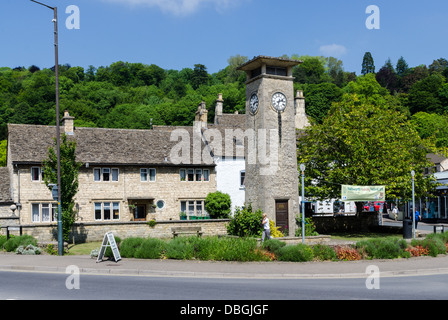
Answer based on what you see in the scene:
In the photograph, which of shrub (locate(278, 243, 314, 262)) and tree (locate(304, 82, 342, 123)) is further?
tree (locate(304, 82, 342, 123))

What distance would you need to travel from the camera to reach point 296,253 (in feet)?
60.5

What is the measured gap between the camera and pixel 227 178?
42375 millimetres

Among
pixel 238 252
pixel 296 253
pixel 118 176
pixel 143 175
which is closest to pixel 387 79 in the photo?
pixel 143 175

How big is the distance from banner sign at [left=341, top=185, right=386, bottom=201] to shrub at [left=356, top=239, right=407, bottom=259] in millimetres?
7573

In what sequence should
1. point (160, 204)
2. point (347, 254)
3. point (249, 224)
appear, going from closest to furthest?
point (347, 254) → point (249, 224) → point (160, 204)

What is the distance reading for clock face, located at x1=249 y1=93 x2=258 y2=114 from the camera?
2708 cm

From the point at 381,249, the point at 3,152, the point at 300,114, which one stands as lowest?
the point at 381,249

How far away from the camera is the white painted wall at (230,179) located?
139 ft

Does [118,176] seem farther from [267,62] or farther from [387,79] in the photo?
[387,79]

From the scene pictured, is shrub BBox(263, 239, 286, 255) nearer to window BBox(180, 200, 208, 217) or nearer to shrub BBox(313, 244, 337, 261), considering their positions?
shrub BBox(313, 244, 337, 261)

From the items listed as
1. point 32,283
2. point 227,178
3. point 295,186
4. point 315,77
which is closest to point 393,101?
point 315,77

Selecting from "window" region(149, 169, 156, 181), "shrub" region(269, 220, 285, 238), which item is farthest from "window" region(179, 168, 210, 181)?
"shrub" region(269, 220, 285, 238)

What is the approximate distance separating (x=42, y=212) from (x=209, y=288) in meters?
27.4

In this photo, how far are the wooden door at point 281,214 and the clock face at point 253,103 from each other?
545cm
